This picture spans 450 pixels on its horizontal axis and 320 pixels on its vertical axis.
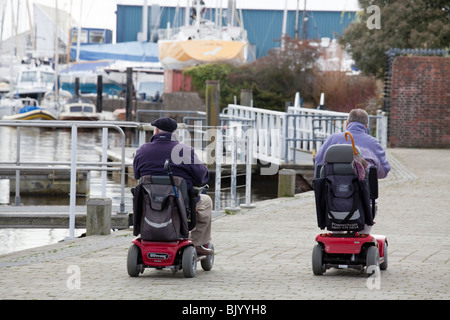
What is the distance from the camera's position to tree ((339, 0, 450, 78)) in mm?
30359

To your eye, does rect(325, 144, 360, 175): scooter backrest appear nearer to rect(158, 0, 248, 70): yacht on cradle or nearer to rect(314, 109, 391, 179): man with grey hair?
rect(314, 109, 391, 179): man with grey hair

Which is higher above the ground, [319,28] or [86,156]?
[319,28]

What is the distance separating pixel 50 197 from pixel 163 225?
13428 mm

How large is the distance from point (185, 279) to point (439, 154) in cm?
1887

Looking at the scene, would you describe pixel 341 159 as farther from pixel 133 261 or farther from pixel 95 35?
pixel 95 35

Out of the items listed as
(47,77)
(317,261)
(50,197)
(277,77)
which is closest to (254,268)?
(317,261)

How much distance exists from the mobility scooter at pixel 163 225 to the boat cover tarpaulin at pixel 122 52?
6801 cm

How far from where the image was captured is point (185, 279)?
304 inches

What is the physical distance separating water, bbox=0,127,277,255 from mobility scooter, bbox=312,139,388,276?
6.85 meters

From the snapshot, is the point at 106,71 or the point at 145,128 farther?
the point at 106,71

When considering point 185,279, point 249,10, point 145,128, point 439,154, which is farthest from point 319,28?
point 185,279

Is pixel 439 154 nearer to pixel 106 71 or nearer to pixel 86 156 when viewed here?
pixel 86 156

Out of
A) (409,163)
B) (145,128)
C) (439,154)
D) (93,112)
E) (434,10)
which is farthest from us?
(93,112)
